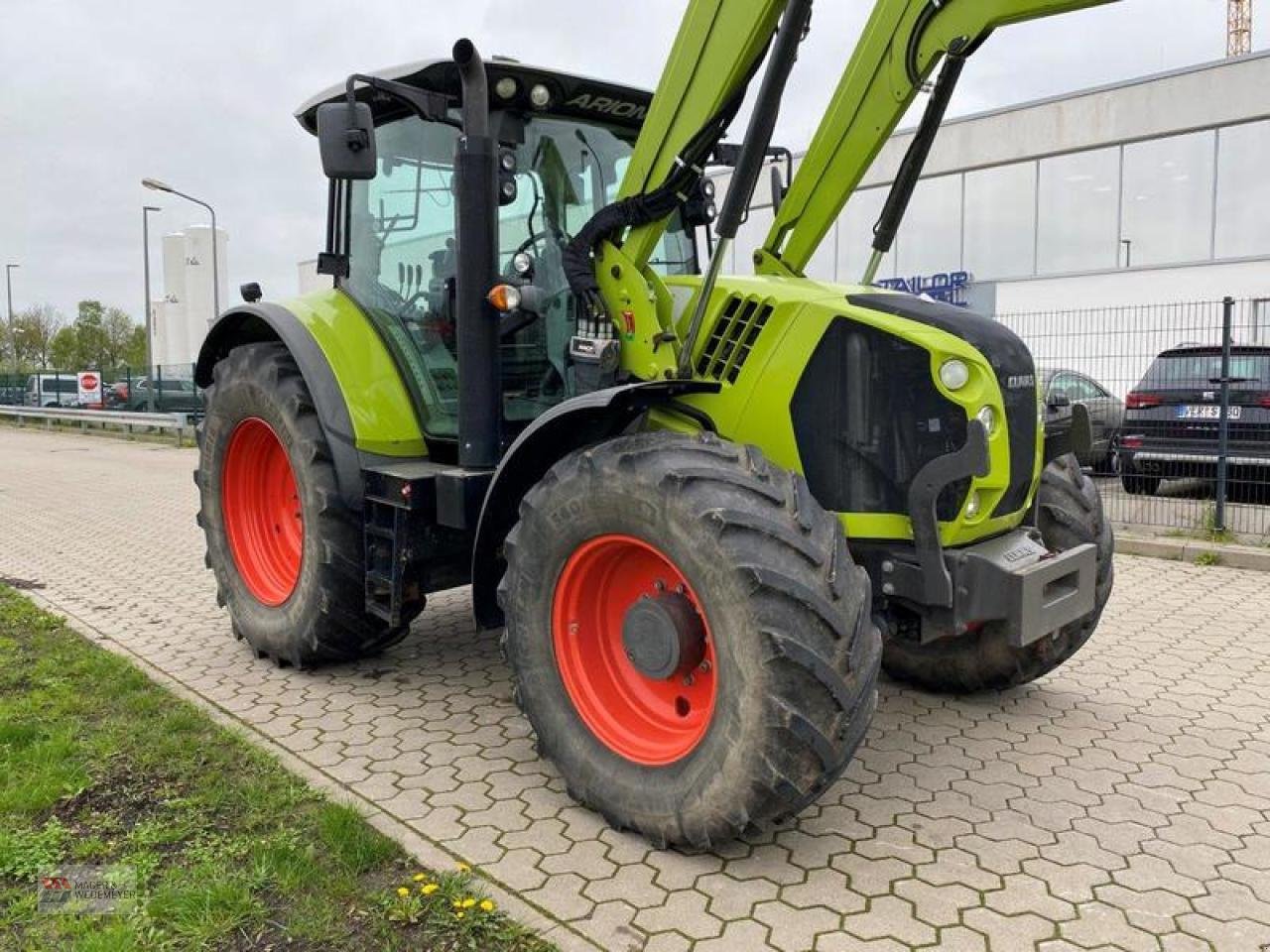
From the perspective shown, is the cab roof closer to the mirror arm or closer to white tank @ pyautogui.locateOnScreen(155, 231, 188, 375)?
the mirror arm

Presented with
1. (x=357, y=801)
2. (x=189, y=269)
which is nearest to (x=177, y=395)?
(x=189, y=269)

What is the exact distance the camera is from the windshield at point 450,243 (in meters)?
4.31

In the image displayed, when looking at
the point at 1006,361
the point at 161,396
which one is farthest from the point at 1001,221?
the point at 161,396

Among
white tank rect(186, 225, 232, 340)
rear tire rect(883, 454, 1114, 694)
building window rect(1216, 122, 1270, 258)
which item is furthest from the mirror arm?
white tank rect(186, 225, 232, 340)

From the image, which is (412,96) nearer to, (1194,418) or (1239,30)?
(1194,418)

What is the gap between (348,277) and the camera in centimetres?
507

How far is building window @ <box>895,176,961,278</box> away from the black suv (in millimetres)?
13301

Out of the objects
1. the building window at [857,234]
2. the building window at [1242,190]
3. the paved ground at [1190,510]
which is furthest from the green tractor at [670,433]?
the building window at [857,234]

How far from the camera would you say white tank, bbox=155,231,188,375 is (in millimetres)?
50688

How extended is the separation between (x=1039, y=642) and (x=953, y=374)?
157 cm

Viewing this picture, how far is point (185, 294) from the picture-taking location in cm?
5050

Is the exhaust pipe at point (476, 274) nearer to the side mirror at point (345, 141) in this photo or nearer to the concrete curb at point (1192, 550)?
the side mirror at point (345, 141)

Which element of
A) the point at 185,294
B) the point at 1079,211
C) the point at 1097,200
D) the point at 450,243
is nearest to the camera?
the point at 450,243

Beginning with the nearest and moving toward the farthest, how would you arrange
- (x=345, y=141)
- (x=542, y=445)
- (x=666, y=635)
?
(x=666, y=635), (x=542, y=445), (x=345, y=141)
